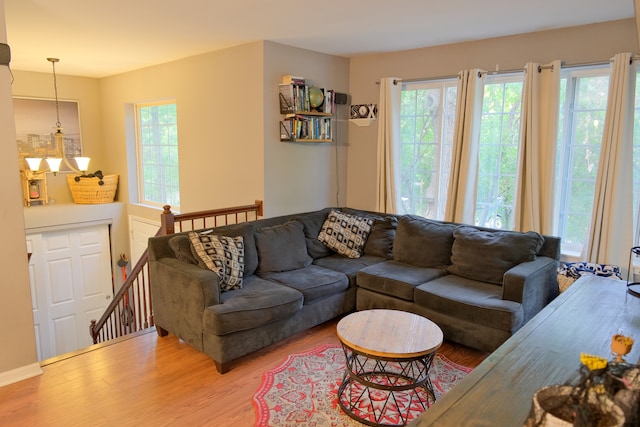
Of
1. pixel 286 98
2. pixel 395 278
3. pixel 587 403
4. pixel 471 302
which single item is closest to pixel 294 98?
pixel 286 98

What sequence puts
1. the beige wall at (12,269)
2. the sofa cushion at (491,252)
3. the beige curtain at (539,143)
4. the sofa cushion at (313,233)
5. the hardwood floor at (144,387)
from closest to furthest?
the hardwood floor at (144,387), the beige wall at (12,269), the sofa cushion at (491,252), the beige curtain at (539,143), the sofa cushion at (313,233)

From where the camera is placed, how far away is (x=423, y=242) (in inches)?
154

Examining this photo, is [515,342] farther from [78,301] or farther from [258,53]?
[78,301]

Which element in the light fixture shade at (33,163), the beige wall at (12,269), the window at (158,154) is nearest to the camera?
the beige wall at (12,269)

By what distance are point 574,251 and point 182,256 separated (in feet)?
10.8

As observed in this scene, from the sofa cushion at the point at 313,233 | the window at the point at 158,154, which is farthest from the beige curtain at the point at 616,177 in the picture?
the window at the point at 158,154

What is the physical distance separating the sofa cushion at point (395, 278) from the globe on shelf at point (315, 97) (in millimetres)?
1710

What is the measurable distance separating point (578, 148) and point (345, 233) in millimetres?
2172

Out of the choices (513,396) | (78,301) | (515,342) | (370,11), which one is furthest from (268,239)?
(78,301)

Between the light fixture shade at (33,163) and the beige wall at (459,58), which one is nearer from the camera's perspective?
the beige wall at (459,58)

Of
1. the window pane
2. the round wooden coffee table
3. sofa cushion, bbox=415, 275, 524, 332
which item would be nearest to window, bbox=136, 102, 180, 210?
sofa cushion, bbox=415, 275, 524, 332

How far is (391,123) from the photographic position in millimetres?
4492

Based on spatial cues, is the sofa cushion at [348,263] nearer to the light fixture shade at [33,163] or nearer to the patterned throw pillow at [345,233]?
the patterned throw pillow at [345,233]

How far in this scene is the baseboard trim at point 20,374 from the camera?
106 inches
